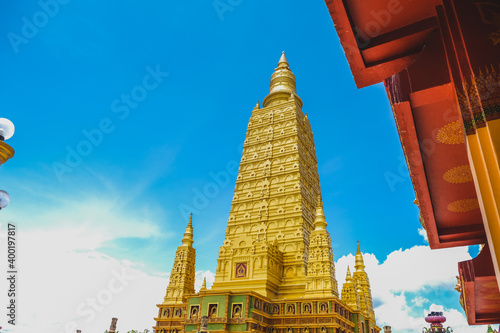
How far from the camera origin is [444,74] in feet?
14.9

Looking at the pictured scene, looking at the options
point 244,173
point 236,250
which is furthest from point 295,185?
point 236,250

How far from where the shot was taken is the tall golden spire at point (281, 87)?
38156 mm

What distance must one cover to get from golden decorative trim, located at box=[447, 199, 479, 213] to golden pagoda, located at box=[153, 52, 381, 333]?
15348 millimetres

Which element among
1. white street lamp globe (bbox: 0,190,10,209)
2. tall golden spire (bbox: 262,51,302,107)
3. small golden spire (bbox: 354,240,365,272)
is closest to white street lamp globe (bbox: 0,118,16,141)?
white street lamp globe (bbox: 0,190,10,209)

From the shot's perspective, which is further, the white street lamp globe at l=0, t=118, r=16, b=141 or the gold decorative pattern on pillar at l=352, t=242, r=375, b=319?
the gold decorative pattern on pillar at l=352, t=242, r=375, b=319

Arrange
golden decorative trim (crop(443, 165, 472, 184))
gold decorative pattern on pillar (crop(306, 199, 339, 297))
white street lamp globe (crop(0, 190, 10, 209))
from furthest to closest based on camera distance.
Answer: gold decorative pattern on pillar (crop(306, 199, 339, 297))
golden decorative trim (crop(443, 165, 472, 184))
white street lamp globe (crop(0, 190, 10, 209))

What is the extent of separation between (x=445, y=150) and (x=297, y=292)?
19.8m

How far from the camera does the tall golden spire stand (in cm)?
3816

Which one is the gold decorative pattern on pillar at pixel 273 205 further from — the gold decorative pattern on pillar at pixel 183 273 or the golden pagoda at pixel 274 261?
the gold decorative pattern on pillar at pixel 183 273

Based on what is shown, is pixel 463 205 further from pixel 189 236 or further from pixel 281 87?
pixel 281 87

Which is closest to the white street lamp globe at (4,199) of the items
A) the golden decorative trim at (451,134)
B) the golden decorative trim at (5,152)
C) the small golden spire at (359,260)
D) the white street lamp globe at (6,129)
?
the golden decorative trim at (5,152)

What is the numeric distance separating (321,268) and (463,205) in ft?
53.8

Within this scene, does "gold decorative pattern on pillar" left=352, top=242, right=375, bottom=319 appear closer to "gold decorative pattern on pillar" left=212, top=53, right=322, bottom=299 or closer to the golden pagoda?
the golden pagoda

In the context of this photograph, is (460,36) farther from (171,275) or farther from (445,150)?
(171,275)
